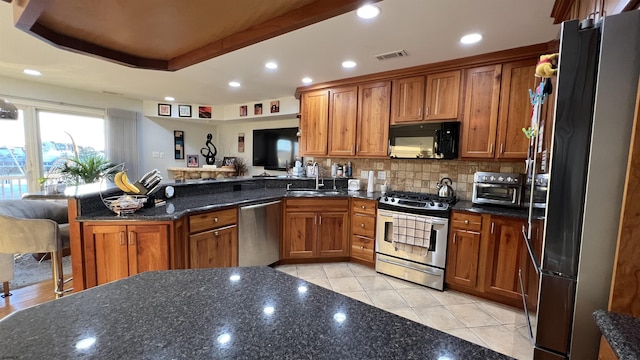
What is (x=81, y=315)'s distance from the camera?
723 millimetres

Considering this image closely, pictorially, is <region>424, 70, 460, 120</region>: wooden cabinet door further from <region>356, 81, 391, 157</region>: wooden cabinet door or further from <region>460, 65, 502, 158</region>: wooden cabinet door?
<region>356, 81, 391, 157</region>: wooden cabinet door

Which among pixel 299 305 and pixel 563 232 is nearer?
pixel 299 305

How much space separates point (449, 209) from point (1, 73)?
5962 millimetres

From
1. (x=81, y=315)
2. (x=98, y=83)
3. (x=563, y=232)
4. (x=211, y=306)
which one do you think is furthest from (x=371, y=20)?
(x=98, y=83)

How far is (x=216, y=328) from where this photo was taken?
0.69 meters

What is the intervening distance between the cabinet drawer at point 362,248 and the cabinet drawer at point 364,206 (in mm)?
319

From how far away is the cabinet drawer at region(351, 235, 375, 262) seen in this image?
10.6ft

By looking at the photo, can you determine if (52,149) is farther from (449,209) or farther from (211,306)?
(449,209)

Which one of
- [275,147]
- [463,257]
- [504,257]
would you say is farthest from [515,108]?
[275,147]

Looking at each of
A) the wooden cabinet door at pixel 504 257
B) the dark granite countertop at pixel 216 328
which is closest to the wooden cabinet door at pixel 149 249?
the dark granite countertop at pixel 216 328

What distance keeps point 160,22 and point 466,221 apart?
2767mm

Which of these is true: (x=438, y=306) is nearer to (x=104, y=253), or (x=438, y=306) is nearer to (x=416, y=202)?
(x=416, y=202)

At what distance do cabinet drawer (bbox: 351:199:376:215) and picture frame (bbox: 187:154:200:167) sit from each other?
15.1 ft

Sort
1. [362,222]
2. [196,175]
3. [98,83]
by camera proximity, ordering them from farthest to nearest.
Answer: [196,175]
[98,83]
[362,222]
